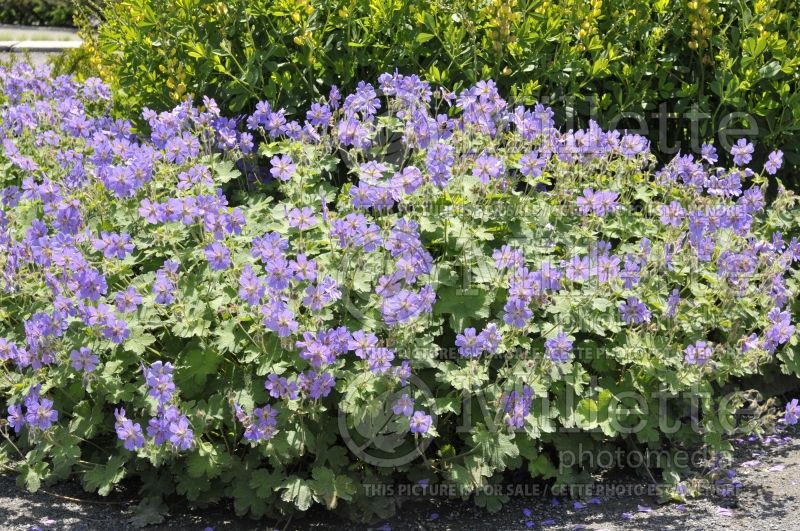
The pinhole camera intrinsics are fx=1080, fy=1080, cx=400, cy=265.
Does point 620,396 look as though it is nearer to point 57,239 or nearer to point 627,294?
point 627,294

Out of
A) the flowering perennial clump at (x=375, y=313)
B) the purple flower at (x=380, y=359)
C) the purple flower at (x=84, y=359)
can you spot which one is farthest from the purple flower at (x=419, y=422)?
the purple flower at (x=84, y=359)

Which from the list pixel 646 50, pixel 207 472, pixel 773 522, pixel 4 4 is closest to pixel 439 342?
pixel 207 472

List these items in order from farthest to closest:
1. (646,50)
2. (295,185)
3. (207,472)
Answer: (646,50) → (295,185) → (207,472)

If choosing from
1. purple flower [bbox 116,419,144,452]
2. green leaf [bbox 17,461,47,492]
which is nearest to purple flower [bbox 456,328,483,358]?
purple flower [bbox 116,419,144,452]

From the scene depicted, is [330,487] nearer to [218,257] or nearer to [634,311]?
[218,257]

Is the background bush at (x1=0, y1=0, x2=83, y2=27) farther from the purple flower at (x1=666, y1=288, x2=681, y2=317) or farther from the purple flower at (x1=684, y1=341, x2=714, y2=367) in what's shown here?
the purple flower at (x1=684, y1=341, x2=714, y2=367)

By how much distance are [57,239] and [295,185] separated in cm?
89

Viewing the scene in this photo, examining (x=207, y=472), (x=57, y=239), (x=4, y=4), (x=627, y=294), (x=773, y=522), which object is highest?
(x=4, y=4)

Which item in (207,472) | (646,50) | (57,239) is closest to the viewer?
(207,472)

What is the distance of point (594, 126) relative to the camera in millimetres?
4223

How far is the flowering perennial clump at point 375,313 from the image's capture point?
351 centimetres
